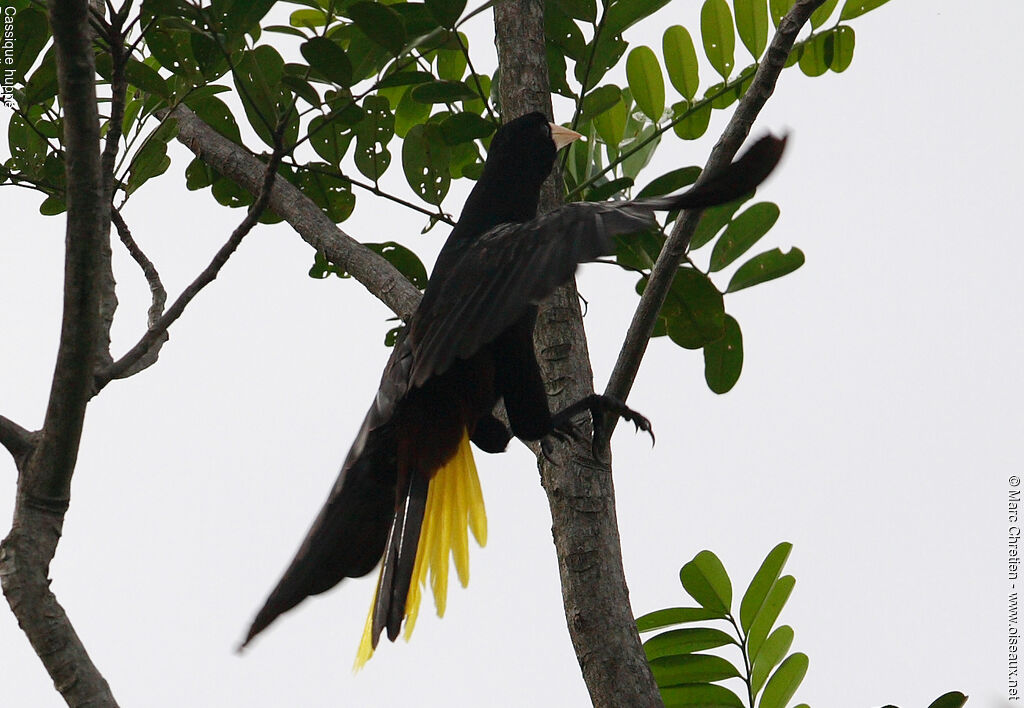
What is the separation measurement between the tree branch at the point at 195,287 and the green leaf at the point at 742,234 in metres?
1.15

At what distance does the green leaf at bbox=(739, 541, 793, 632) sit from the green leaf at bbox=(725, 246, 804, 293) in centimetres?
61

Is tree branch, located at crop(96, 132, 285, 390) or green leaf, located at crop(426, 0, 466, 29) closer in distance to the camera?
tree branch, located at crop(96, 132, 285, 390)

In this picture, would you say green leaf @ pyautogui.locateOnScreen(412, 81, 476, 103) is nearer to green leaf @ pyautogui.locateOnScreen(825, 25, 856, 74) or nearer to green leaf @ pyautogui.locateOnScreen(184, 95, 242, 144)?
green leaf @ pyautogui.locateOnScreen(184, 95, 242, 144)

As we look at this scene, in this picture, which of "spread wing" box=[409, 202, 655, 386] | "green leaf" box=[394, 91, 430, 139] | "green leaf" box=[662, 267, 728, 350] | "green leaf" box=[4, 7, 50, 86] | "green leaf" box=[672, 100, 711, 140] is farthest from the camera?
"green leaf" box=[394, 91, 430, 139]

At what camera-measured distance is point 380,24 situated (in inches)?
73.5

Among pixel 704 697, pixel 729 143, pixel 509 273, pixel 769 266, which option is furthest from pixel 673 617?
pixel 729 143

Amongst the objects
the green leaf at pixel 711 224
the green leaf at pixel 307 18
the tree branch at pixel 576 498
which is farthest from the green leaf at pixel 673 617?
the green leaf at pixel 307 18

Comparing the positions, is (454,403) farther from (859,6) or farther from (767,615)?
(859,6)

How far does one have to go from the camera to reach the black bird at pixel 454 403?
1.85m

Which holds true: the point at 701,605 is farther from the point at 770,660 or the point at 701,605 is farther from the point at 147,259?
the point at 147,259

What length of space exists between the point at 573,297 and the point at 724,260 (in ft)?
1.36

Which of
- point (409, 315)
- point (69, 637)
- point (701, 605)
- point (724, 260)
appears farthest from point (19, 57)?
point (701, 605)

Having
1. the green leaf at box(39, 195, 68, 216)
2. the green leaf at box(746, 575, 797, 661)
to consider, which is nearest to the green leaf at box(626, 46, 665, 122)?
the green leaf at box(746, 575, 797, 661)

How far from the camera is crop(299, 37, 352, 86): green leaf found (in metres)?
1.88
